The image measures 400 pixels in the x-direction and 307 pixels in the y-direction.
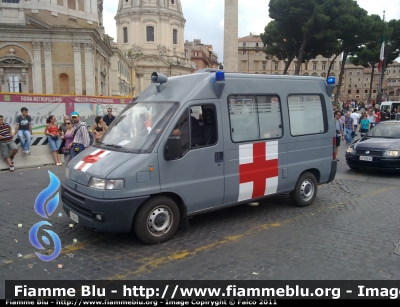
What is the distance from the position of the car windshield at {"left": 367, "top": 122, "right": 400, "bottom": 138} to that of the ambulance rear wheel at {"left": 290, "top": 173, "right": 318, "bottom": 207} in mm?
5292

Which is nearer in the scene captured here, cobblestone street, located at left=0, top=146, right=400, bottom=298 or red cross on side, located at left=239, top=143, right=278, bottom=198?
cobblestone street, located at left=0, top=146, right=400, bottom=298

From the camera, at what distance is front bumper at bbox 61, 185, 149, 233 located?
15.8 ft

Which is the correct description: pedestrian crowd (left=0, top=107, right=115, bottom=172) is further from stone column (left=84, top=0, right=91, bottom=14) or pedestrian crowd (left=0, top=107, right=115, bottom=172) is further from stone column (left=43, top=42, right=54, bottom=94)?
stone column (left=84, top=0, right=91, bottom=14)

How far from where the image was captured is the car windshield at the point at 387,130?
11231 millimetres

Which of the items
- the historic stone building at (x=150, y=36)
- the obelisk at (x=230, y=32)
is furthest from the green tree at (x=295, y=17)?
the historic stone building at (x=150, y=36)

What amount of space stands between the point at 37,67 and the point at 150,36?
54625 mm

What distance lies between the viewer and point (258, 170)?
6.30 metres

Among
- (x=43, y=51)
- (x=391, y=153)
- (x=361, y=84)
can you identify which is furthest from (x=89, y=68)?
(x=361, y=84)

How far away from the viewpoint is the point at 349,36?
134ft

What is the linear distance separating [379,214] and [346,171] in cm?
477

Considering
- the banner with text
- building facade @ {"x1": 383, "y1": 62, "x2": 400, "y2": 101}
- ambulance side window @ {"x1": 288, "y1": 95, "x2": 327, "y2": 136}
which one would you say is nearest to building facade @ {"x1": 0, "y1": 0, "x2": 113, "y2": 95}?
the banner with text

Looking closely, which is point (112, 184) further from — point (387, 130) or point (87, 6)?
point (87, 6)

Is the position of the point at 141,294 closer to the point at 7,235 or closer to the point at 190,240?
the point at 190,240

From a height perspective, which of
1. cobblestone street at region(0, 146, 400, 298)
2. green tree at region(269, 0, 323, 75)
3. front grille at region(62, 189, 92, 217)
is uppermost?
green tree at region(269, 0, 323, 75)
